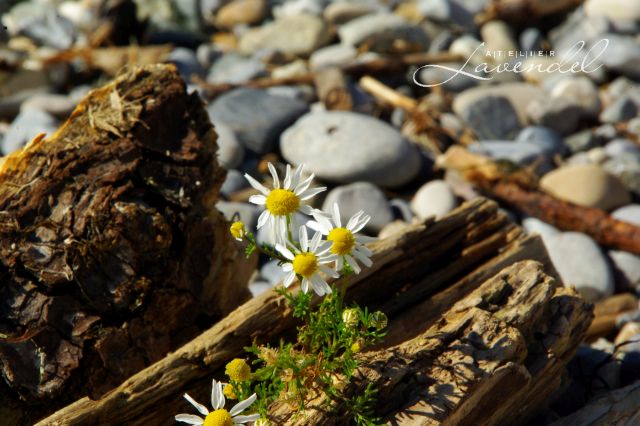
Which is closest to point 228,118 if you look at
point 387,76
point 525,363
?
point 387,76

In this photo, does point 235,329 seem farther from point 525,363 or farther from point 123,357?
point 525,363

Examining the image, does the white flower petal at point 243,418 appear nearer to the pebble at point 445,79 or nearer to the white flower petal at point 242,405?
the white flower petal at point 242,405

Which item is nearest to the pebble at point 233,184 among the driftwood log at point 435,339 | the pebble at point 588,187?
the pebble at point 588,187

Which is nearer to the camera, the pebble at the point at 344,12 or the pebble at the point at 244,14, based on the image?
the pebble at the point at 344,12

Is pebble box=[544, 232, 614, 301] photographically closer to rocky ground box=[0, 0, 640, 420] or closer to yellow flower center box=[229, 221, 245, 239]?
rocky ground box=[0, 0, 640, 420]

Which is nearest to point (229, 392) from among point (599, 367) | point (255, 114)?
point (599, 367)

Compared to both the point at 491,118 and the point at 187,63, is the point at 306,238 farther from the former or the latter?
the point at 187,63
